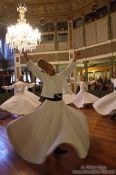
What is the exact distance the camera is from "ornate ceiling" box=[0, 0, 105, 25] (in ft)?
56.6

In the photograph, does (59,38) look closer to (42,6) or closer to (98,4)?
(42,6)

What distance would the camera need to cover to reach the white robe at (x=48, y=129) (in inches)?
150

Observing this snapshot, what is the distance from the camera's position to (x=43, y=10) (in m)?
17.9

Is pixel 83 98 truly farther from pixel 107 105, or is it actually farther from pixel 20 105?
pixel 107 105

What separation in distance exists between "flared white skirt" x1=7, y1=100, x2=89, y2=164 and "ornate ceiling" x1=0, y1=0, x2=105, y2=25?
45.6ft

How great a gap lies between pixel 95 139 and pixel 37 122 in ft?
5.58

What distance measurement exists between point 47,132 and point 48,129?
0.05 m

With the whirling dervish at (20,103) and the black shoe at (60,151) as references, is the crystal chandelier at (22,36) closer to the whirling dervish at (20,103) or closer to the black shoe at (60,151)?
the whirling dervish at (20,103)

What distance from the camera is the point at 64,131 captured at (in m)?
3.93

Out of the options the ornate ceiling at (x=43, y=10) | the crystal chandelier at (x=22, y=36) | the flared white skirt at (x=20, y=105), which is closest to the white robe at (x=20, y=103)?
the flared white skirt at (x=20, y=105)

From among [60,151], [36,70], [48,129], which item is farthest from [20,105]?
[48,129]

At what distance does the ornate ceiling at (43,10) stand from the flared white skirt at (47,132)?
13.9 meters

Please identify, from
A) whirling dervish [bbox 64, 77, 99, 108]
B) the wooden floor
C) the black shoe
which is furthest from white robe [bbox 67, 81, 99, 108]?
the black shoe

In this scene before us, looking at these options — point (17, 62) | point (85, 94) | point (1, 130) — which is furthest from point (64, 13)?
point (1, 130)
